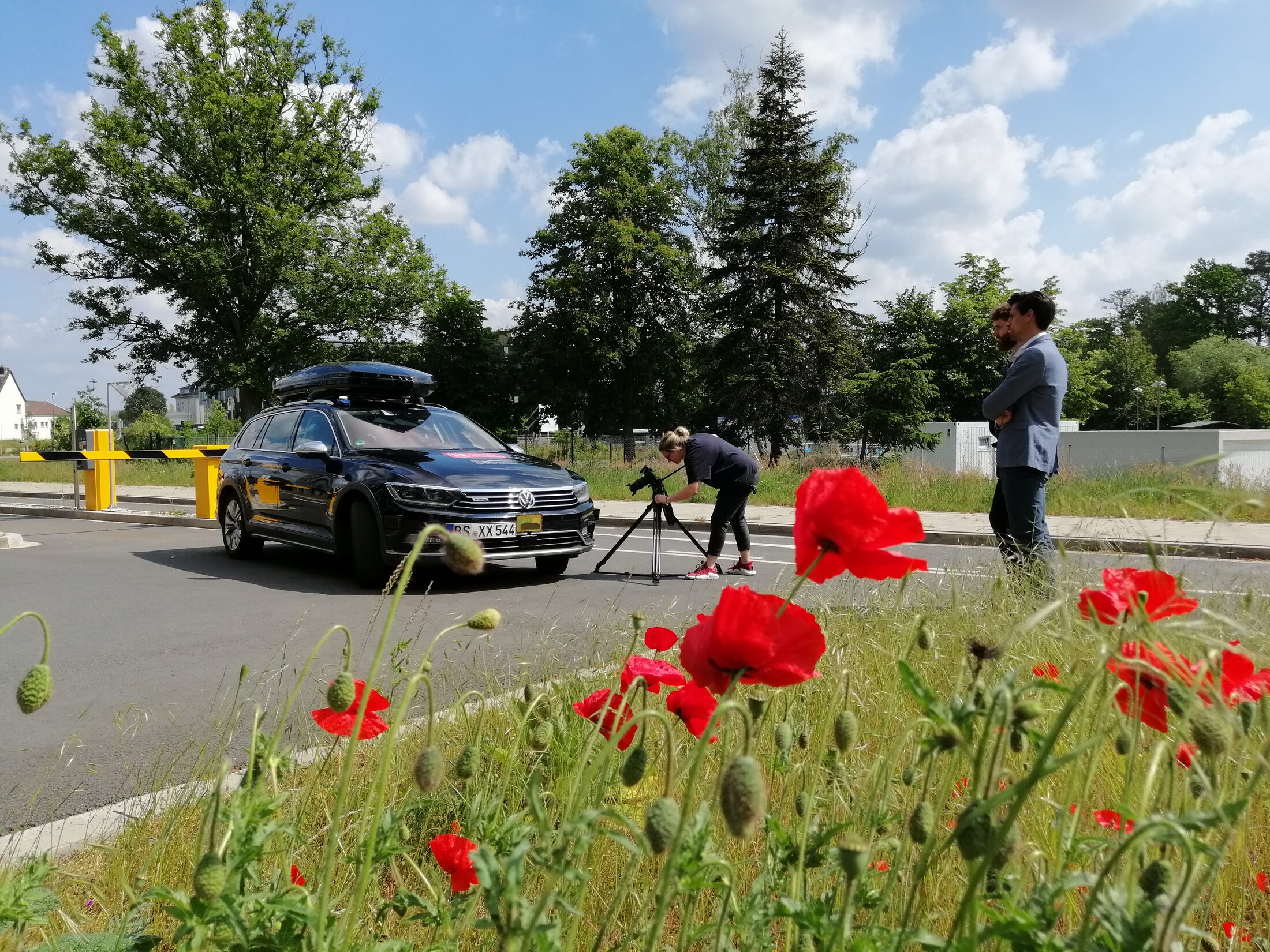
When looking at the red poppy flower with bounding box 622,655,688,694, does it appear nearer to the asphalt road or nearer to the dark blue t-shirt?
the asphalt road

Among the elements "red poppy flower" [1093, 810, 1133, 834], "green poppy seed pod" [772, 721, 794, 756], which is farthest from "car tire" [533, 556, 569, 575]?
"green poppy seed pod" [772, 721, 794, 756]

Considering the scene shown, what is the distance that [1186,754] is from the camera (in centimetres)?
133

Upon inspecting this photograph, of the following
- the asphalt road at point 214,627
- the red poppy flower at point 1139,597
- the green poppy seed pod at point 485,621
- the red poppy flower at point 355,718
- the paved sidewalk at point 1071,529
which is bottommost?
the asphalt road at point 214,627

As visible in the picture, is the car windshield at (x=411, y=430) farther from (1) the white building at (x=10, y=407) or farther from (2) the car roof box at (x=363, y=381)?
(1) the white building at (x=10, y=407)

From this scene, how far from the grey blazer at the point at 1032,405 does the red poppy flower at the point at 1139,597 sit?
434 cm

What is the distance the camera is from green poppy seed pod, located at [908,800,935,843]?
37.0 inches

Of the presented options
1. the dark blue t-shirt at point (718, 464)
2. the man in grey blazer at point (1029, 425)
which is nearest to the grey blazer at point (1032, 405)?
the man in grey blazer at point (1029, 425)

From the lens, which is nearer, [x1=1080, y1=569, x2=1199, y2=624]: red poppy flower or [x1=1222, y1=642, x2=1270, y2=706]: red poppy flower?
[x1=1080, y1=569, x2=1199, y2=624]: red poppy flower

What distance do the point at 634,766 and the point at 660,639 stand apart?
73 centimetres

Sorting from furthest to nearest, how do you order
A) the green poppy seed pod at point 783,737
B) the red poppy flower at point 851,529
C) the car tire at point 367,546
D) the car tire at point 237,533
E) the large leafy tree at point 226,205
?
the large leafy tree at point 226,205, the car tire at point 237,533, the car tire at point 367,546, the green poppy seed pod at point 783,737, the red poppy flower at point 851,529

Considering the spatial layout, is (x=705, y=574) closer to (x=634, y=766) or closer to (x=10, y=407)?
(x=634, y=766)

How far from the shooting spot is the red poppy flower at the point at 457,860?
54.5 inches

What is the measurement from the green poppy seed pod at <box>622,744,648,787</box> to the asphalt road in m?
1.11

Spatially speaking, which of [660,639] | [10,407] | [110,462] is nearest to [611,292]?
[110,462]
